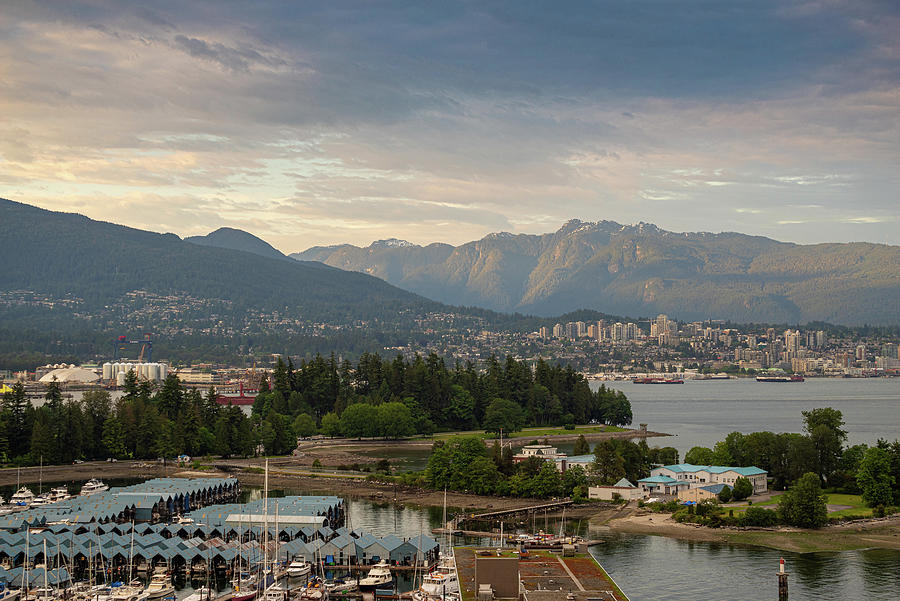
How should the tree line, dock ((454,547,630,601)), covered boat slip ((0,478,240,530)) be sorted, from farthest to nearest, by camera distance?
the tree line < covered boat slip ((0,478,240,530)) < dock ((454,547,630,601))

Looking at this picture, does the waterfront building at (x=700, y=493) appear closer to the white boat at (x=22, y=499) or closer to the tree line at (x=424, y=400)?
the white boat at (x=22, y=499)

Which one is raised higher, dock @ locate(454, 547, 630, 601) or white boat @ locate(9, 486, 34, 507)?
white boat @ locate(9, 486, 34, 507)

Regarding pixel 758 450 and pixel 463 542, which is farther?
pixel 758 450

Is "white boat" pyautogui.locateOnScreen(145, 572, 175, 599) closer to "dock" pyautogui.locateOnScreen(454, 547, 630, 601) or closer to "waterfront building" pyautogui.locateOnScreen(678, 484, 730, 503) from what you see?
"dock" pyautogui.locateOnScreen(454, 547, 630, 601)

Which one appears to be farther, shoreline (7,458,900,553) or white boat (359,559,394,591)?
shoreline (7,458,900,553)

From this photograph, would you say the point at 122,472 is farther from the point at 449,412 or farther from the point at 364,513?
the point at 449,412

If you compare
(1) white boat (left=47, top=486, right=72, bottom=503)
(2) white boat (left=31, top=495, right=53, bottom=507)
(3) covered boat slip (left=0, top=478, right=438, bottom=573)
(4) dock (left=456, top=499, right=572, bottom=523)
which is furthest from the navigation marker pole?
(1) white boat (left=47, top=486, right=72, bottom=503)

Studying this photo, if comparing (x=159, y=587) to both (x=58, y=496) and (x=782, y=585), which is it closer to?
(x=58, y=496)

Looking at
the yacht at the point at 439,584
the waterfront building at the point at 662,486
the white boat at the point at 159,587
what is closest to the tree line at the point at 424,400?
the waterfront building at the point at 662,486

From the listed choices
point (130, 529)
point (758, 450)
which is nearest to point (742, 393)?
point (758, 450)
